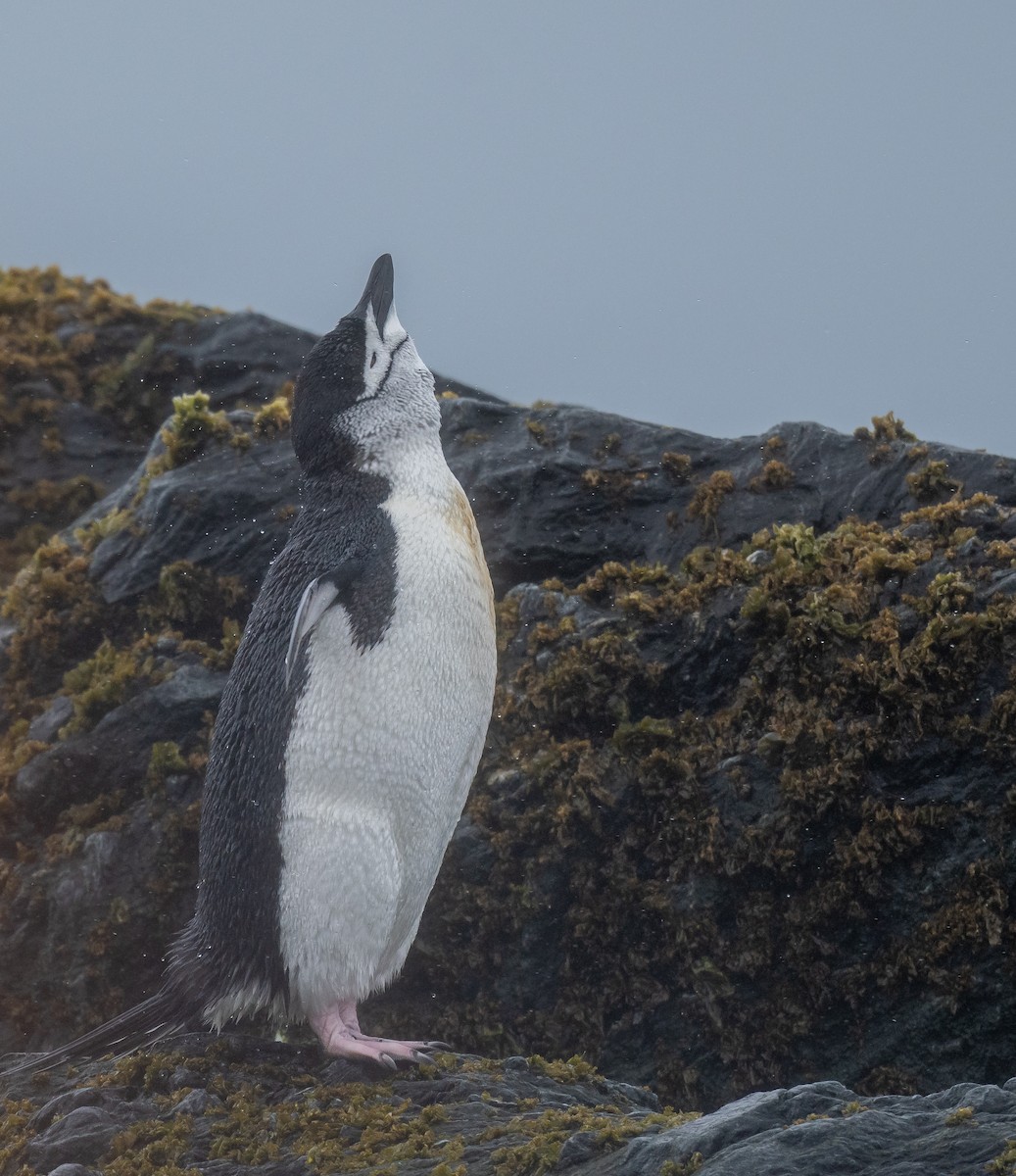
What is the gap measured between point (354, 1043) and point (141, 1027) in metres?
0.73

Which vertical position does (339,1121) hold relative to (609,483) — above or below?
below

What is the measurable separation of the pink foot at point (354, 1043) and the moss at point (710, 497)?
247 cm

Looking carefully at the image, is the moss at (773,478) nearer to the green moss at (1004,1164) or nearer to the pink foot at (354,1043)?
the pink foot at (354,1043)

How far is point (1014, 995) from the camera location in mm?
3668

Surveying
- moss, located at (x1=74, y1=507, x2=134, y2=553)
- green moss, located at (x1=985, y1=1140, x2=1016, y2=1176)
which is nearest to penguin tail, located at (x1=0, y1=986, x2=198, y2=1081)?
green moss, located at (x1=985, y1=1140, x2=1016, y2=1176)

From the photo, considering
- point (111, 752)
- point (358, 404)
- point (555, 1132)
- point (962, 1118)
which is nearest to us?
point (962, 1118)

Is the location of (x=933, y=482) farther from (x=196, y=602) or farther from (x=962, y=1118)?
(x=196, y=602)

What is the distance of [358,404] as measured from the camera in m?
4.29

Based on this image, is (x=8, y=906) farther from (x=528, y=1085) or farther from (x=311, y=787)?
(x=528, y=1085)

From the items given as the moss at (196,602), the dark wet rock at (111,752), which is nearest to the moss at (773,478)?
the moss at (196,602)

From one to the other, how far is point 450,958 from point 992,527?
2.43m

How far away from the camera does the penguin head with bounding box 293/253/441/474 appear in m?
4.26

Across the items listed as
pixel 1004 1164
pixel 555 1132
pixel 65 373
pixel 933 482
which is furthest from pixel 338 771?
pixel 65 373

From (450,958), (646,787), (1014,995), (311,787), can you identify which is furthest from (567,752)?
(1014,995)
